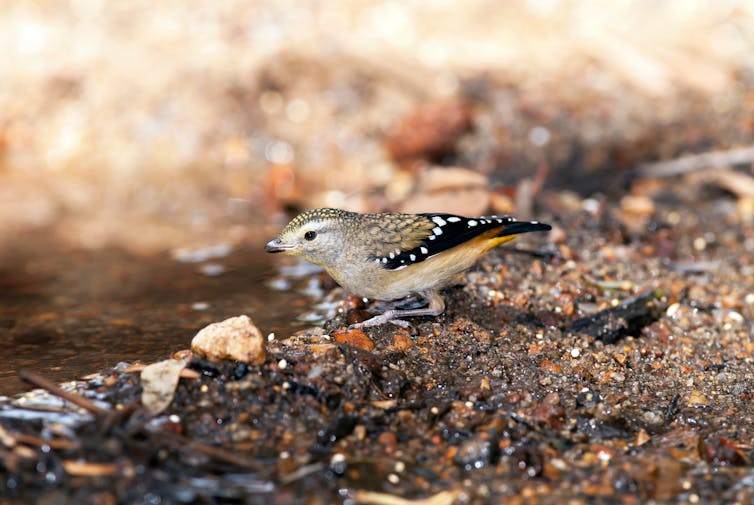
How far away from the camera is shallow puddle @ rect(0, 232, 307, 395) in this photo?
5.47 meters

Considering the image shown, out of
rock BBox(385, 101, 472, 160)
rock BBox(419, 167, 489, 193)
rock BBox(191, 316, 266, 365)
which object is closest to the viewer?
rock BBox(191, 316, 266, 365)

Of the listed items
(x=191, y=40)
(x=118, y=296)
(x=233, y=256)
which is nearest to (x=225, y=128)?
(x=191, y=40)

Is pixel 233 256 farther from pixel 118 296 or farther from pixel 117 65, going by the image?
pixel 117 65

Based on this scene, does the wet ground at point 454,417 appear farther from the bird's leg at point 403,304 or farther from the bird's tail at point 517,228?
the bird's tail at point 517,228

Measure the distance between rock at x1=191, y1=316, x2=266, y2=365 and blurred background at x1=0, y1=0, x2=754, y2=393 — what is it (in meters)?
3.21

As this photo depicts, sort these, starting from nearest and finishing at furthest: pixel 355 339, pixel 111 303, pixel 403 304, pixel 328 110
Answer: pixel 355 339, pixel 403 304, pixel 111 303, pixel 328 110

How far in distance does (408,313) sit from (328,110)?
5.54 meters

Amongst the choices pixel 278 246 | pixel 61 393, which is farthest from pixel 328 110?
pixel 61 393

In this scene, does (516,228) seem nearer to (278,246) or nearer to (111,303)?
(278,246)

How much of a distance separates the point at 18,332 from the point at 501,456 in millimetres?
3354

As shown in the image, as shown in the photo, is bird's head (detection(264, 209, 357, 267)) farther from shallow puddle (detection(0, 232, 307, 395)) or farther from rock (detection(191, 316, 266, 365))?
rock (detection(191, 316, 266, 365))

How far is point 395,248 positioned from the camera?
5.49m

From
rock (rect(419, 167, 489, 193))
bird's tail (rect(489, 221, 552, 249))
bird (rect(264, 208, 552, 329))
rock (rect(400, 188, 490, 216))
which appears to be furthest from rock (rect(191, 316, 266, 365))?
rock (rect(419, 167, 489, 193))

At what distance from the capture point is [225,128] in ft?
34.9
